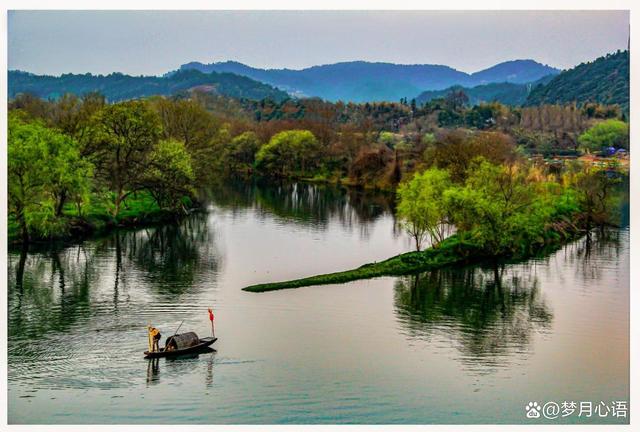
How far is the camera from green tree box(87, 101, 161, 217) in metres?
40.2

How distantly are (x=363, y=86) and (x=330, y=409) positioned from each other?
159095 mm

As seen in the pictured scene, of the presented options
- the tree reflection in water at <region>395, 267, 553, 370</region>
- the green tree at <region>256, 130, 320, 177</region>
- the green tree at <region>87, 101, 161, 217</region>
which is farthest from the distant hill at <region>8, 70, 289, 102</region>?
the tree reflection in water at <region>395, 267, 553, 370</region>

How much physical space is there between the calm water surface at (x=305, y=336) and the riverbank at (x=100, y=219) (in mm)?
1580

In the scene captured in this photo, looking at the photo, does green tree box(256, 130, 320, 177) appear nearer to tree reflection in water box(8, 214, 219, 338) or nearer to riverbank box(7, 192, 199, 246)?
riverbank box(7, 192, 199, 246)

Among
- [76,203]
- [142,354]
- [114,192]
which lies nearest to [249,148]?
[114,192]

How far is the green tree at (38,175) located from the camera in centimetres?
3244

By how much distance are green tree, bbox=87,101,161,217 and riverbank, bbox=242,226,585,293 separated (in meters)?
15.7

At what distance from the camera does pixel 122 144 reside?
40.5 meters

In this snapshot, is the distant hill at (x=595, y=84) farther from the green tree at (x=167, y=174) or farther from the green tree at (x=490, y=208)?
the green tree at (x=167, y=174)

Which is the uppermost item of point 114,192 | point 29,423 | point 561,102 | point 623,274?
point 561,102

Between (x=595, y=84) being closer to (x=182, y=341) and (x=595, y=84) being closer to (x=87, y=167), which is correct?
(x=87, y=167)

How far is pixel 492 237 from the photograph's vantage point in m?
32.8

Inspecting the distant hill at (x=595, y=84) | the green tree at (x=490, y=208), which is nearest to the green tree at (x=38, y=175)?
the green tree at (x=490, y=208)
